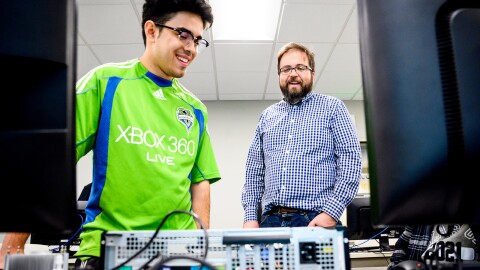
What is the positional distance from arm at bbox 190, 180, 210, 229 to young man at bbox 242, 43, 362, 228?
0.55 metres

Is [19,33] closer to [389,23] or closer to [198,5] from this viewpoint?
[389,23]

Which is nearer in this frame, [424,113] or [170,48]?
[424,113]

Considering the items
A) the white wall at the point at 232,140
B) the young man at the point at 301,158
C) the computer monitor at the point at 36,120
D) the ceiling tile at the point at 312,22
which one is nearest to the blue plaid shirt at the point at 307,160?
the young man at the point at 301,158

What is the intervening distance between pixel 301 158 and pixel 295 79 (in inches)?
15.7

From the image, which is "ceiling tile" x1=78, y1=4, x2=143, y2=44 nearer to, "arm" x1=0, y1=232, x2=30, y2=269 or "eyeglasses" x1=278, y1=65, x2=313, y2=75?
"eyeglasses" x1=278, y1=65, x2=313, y2=75

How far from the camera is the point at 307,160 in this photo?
5.61 feet

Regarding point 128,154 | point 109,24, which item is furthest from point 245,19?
point 128,154

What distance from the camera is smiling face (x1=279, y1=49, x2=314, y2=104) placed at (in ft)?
6.07

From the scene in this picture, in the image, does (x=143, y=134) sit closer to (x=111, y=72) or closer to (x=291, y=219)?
(x=111, y=72)

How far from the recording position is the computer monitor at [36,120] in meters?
0.48

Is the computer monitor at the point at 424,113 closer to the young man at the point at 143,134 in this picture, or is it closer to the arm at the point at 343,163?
the young man at the point at 143,134

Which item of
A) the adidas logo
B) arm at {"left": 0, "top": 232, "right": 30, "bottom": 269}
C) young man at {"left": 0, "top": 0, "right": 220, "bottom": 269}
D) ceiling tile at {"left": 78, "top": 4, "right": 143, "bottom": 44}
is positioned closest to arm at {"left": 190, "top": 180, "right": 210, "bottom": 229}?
young man at {"left": 0, "top": 0, "right": 220, "bottom": 269}

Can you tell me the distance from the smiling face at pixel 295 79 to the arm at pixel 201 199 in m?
0.83

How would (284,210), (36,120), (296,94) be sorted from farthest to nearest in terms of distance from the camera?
(296,94), (284,210), (36,120)
